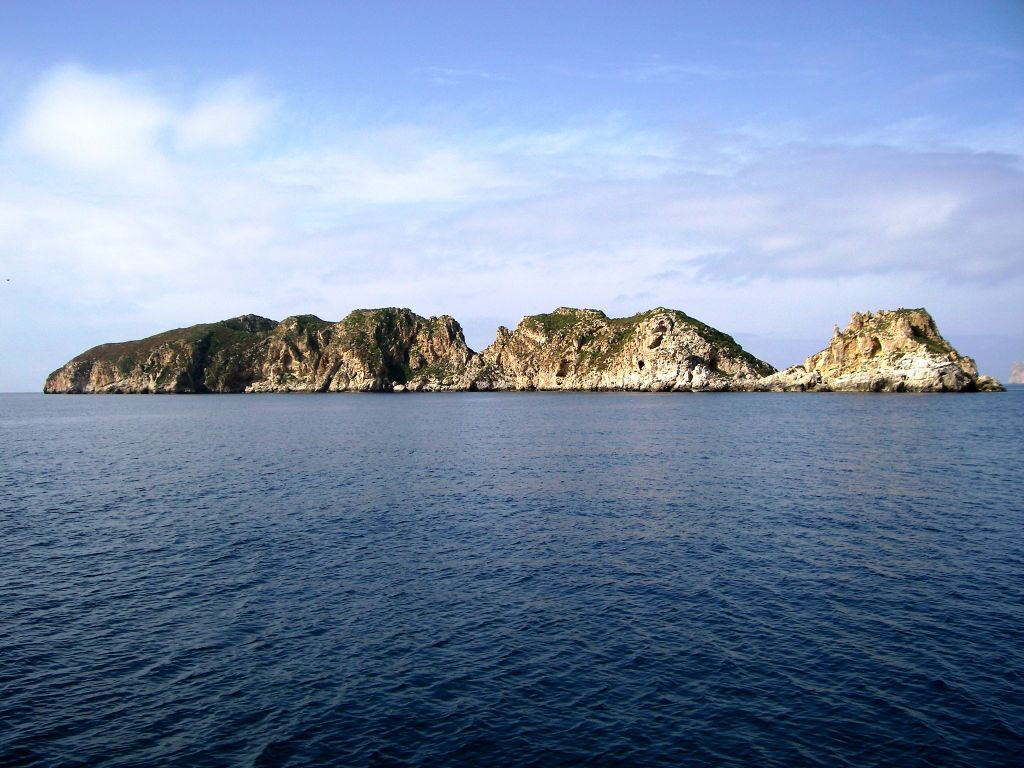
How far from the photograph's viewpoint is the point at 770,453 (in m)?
81.4

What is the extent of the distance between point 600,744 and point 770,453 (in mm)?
68095

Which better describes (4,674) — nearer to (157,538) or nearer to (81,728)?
(81,728)

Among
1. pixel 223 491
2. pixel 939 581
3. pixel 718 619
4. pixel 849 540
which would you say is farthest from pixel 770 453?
pixel 223 491

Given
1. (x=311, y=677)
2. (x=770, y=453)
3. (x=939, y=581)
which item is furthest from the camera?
(x=770, y=453)

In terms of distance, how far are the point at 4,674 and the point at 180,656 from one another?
600 cm

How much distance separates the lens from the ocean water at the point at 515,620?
67.3ft

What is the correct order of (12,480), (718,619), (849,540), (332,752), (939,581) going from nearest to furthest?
(332,752)
(718,619)
(939,581)
(849,540)
(12,480)

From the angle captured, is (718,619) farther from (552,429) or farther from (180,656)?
(552,429)

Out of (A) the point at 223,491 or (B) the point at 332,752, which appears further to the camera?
(A) the point at 223,491

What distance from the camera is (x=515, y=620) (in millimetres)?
29438

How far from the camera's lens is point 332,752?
19719 mm

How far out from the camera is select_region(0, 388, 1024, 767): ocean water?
20.5 meters

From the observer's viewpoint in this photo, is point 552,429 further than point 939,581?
Yes

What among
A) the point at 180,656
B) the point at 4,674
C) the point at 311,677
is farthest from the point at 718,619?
the point at 4,674
